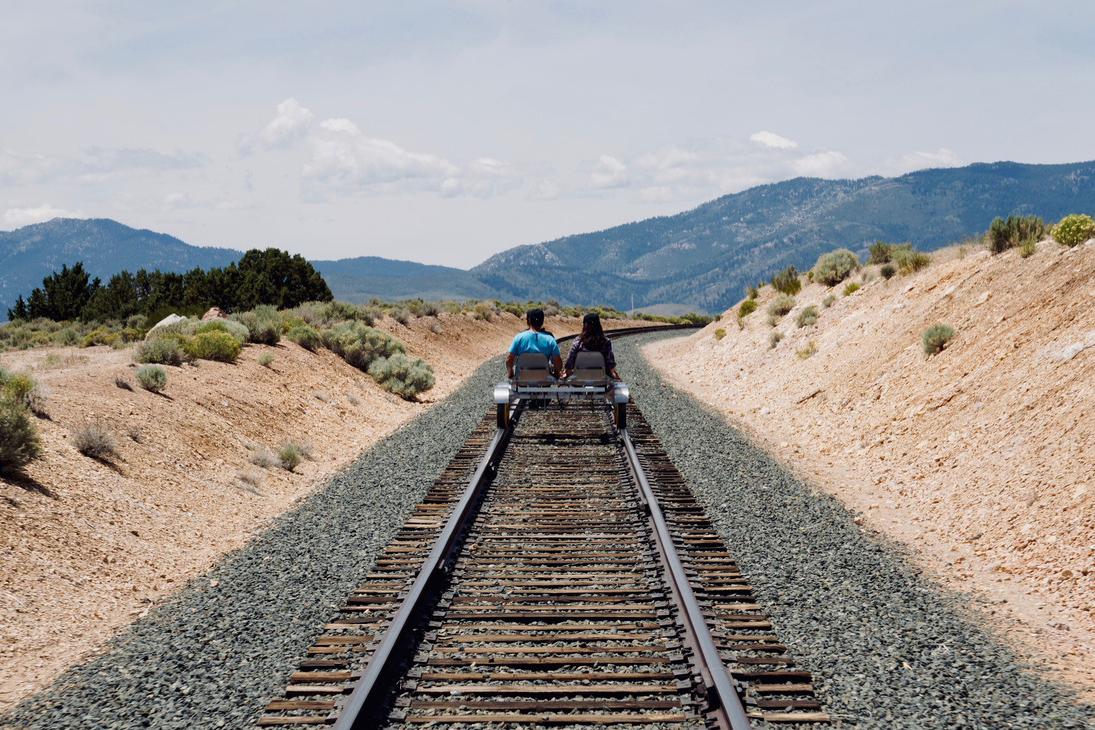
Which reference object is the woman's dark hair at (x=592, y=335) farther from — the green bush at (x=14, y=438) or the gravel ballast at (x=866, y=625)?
the green bush at (x=14, y=438)

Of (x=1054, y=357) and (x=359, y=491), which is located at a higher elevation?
(x=1054, y=357)

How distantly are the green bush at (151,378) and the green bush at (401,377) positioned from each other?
26.3ft

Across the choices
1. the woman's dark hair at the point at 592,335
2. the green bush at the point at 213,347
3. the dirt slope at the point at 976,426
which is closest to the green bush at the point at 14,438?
the woman's dark hair at the point at 592,335

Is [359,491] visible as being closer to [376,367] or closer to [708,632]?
[708,632]

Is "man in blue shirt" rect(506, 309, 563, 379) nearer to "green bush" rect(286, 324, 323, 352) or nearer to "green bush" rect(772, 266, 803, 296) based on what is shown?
"green bush" rect(286, 324, 323, 352)

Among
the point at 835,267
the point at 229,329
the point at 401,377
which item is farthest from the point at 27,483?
the point at 835,267

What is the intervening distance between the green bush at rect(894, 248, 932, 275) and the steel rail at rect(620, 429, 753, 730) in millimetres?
15944

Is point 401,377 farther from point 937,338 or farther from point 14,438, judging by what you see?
point 14,438

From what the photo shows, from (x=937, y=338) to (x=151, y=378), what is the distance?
13.7m

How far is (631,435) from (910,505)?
4.95m


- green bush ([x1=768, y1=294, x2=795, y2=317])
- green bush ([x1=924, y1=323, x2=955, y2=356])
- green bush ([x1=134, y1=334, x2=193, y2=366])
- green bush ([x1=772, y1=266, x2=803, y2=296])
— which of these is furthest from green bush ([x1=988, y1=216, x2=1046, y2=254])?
green bush ([x1=134, y1=334, x2=193, y2=366])

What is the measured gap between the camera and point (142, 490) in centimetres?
981

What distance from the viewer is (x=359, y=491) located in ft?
35.0

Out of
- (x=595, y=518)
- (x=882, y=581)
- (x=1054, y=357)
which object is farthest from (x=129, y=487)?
(x=1054, y=357)
